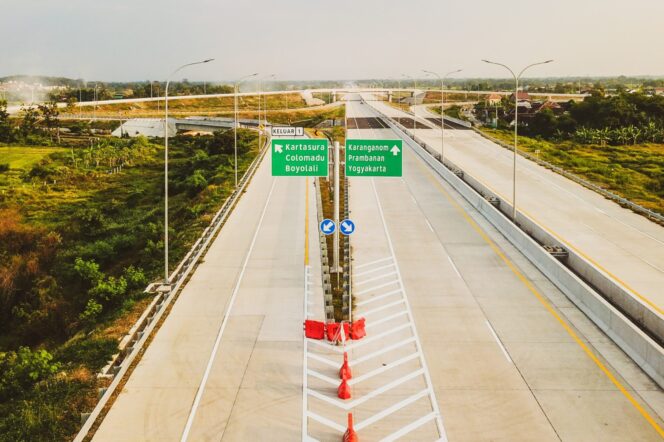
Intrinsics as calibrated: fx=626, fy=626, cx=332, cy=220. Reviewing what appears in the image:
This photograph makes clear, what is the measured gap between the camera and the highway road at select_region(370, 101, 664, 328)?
26609 millimetres

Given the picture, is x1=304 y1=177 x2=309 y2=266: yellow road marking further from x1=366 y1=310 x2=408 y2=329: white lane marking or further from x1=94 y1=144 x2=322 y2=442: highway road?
x1=366 y1=310 x2=408 y2=329: white lane marking

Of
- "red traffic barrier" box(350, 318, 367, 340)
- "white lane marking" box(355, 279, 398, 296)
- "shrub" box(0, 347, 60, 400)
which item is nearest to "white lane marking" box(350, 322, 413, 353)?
"red traffic barrier" box(350, 318, 367, 340)

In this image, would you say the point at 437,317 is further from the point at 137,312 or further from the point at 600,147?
the point at 600,147

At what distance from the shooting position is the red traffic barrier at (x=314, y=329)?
19812mm

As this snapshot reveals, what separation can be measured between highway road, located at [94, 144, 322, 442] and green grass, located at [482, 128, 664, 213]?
30.1 m

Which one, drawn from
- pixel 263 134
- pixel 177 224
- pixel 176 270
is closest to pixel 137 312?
pixel 176 270

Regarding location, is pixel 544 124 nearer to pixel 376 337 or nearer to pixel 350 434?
pixel 376 337

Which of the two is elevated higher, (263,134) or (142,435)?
(263,134)

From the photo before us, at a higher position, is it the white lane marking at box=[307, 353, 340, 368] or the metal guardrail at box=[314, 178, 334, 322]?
the metal guardrail at box=[314, 178, 334, 322]

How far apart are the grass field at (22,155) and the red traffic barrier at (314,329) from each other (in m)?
63.8

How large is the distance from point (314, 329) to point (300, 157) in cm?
969

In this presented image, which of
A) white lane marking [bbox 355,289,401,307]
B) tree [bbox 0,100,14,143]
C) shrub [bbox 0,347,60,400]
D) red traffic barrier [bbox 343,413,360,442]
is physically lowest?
shrub [bbox 0,347,60,400]

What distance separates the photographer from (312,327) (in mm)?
19906

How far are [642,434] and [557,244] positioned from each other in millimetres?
15501
